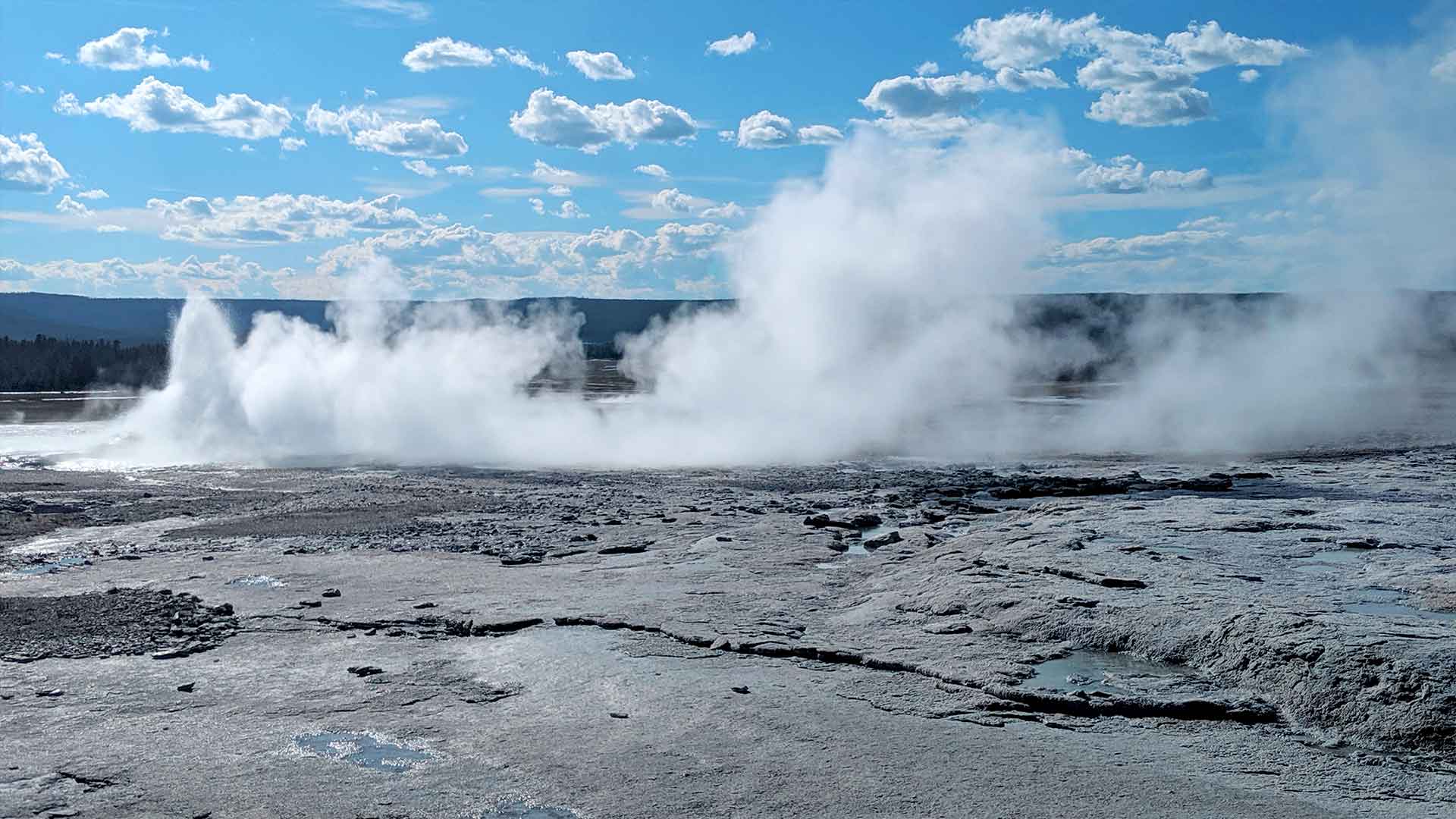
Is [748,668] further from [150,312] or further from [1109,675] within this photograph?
[150,312]

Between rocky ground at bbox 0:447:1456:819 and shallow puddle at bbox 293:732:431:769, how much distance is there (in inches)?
1.0

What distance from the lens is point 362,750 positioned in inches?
271

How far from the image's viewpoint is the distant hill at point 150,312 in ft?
521

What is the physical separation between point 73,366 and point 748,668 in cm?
6454

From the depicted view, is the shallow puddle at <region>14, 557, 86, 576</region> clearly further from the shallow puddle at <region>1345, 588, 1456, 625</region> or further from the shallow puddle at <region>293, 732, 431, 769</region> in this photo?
the shallow puddle at <region>1345, 588, 1456, 625</region>

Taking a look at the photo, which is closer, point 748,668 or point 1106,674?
point 1106,674

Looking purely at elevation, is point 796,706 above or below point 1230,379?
below

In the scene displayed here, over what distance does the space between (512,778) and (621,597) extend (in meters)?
4.75

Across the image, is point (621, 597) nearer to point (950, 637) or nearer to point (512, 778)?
point (950, 637)

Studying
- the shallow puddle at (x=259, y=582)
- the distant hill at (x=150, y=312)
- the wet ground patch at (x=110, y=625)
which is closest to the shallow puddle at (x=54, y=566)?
the wet ground patch at (x=110, y=625)

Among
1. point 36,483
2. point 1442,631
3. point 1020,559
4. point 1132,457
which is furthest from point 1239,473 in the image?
point 36,483

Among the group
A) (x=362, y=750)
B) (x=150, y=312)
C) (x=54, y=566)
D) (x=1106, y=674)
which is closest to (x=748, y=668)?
(x=1106, y=674)

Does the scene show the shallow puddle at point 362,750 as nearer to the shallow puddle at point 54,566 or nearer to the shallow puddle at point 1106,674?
the shallow puddle at point 1106,674

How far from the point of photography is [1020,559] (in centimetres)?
1176
